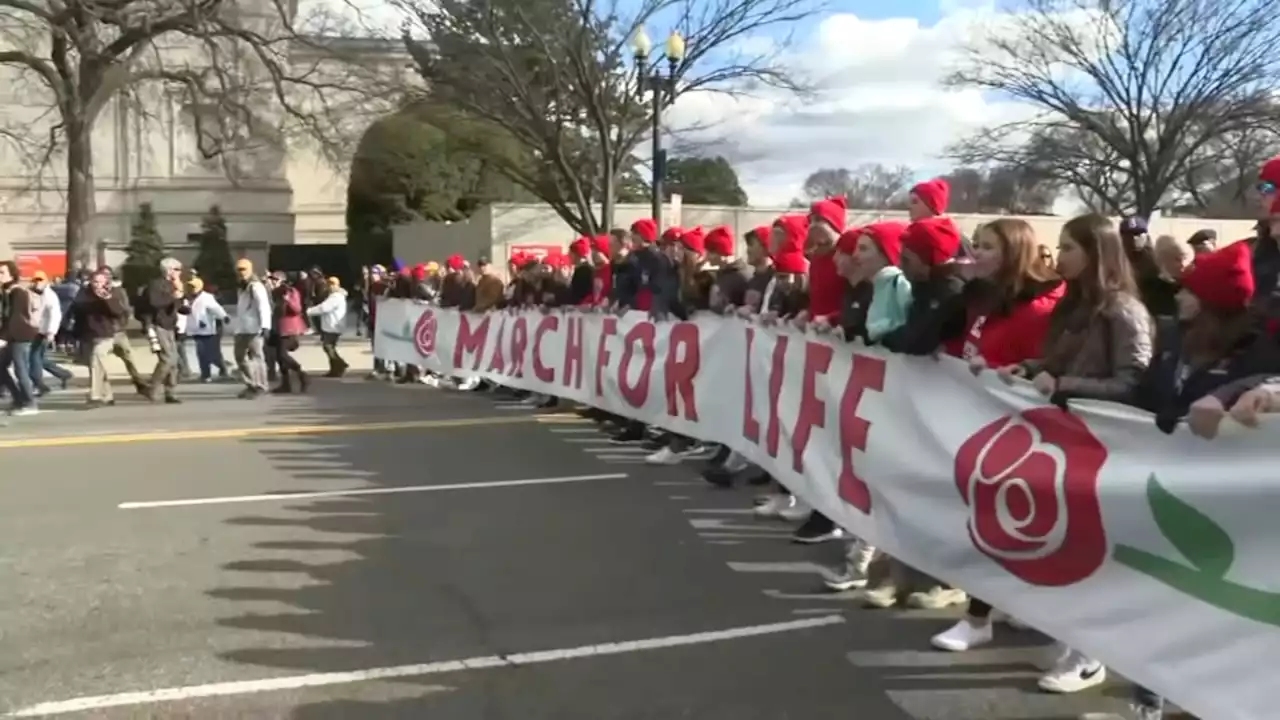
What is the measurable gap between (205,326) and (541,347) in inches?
307

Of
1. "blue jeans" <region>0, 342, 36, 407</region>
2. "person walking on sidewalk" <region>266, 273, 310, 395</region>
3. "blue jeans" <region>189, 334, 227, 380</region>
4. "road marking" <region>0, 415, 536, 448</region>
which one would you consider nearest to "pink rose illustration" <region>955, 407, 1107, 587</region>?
"road marking" <region>0, 415, 536, 448</region>

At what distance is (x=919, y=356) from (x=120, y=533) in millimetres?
5087

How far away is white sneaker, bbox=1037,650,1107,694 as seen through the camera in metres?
5.19

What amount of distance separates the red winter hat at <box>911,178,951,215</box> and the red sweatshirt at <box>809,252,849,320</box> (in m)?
0.95

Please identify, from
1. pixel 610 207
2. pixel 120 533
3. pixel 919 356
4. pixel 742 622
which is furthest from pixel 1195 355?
pixel 610 207

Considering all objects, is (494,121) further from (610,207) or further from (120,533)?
(120,533)

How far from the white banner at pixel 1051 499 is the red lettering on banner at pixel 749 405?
0.02 meters

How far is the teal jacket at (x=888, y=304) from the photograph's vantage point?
6430mm

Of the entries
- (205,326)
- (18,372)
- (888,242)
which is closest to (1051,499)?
(888,242)

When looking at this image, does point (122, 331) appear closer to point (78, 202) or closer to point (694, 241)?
point (694, 241)

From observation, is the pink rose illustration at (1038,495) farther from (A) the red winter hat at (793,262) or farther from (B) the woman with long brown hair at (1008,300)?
(A) the red winter hat at (793,262)

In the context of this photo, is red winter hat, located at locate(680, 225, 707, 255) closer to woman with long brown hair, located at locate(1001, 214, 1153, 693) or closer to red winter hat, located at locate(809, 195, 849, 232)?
red winter hat, located at locate(809, 195, 849, 232)

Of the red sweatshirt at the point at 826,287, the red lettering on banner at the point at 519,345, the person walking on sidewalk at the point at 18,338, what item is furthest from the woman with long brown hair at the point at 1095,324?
the person walking on sidewalk at the point at 18,338

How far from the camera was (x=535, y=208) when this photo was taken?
31484 mm
